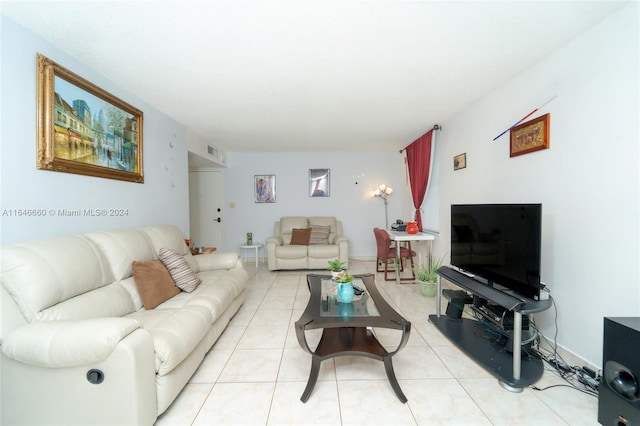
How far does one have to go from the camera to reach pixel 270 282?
4.11 metres

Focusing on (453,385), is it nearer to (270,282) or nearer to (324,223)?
Answer: (270,282)

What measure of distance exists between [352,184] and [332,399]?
4473mm

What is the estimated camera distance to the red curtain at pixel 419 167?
164 inches

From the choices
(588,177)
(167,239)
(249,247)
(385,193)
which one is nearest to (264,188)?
(249,247)

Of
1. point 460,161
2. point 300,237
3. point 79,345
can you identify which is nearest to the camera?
point 79,345

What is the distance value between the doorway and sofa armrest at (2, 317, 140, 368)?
4.48 metres

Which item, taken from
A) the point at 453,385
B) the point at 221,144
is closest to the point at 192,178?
the point at 221,144

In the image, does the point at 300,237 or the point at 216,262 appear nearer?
the point at 216,262

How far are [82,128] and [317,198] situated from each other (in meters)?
4.05

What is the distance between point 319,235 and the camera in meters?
5.05

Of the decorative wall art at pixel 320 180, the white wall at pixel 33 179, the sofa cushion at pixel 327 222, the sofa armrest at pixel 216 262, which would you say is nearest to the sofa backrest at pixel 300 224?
the sofa cushion at pixel 327 222

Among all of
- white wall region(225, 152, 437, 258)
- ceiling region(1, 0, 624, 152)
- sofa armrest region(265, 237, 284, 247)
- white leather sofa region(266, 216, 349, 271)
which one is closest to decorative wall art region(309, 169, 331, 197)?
white wall region(225, 152, 437, 258)

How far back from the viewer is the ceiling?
1.56 m

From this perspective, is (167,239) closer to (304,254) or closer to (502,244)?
(304,254)
